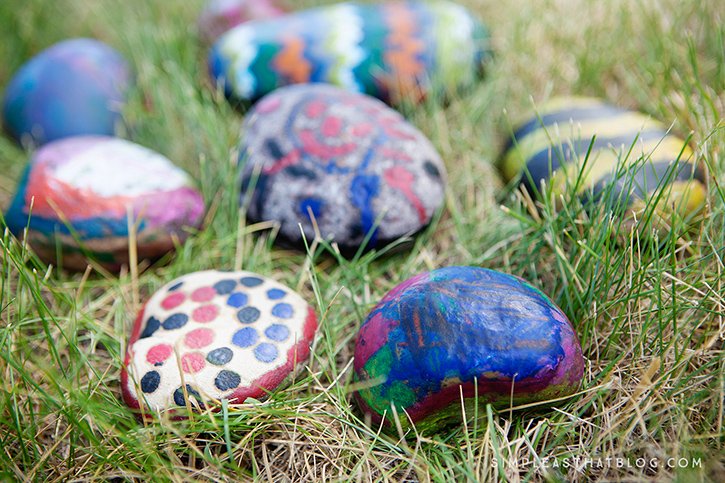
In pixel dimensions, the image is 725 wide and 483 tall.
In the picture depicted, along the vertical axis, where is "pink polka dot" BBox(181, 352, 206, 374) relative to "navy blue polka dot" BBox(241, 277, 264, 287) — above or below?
below

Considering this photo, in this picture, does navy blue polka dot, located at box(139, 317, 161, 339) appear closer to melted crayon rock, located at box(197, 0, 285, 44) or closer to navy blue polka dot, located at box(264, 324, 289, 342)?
navy blue polka dot, located at box(264, 324, 289, 342)

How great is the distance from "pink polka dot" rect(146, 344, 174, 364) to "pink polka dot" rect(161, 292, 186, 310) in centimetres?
12

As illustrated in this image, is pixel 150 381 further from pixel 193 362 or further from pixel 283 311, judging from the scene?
pixel 283 311

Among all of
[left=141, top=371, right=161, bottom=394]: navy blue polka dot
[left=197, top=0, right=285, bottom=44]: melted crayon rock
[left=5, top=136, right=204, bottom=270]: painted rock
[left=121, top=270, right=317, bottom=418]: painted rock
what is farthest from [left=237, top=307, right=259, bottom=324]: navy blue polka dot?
[left=197, top=0, right=285, bottom=44]: melted crayon rock

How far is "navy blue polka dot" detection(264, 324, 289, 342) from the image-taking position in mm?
1075

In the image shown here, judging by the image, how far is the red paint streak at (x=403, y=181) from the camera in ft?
4.45

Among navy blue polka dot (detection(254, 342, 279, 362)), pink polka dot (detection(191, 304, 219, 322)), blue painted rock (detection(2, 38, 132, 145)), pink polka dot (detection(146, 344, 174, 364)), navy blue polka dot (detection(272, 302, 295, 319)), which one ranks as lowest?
navy blue polka dot (detection(254, 342, 279, 362))

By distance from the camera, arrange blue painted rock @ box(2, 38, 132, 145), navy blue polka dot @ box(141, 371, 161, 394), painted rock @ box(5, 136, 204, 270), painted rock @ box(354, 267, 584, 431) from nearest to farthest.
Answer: painted rock @ box(354, 267, 584, 431) < navy blue polka dot @ box(141, 371, 161, 394) < painted rock @ box(5, 136, 204, 270) < blue painted rock @ box(2, 38, 132, 145)

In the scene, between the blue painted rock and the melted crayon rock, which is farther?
the melted crayon rock

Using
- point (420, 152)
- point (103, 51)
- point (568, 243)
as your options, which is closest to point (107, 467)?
point (420, 152)

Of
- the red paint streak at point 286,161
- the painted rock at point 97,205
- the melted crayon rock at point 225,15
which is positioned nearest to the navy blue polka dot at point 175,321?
the painted rock at point 97,205

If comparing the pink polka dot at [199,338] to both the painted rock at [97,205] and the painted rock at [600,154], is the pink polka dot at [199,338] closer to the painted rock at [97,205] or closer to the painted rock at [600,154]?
the painted rock at [97,205]

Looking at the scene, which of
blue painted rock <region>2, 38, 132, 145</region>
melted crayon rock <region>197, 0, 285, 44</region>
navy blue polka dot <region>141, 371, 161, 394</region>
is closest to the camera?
navy blue polka dot <region>141, 371, 161, 394</region>

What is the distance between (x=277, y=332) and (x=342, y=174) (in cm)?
52
